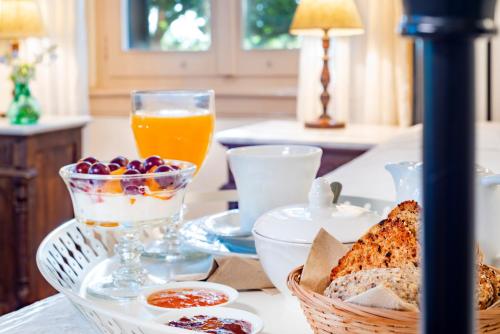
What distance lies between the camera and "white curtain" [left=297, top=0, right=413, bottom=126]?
2828 mm

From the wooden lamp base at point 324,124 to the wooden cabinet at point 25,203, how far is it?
0.96 metres

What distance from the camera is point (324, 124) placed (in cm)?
275

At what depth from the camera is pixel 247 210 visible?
1.00 m

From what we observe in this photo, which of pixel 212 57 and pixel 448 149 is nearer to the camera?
pixel 448 149

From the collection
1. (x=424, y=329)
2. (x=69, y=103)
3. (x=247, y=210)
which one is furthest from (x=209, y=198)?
(x=69, y=103)

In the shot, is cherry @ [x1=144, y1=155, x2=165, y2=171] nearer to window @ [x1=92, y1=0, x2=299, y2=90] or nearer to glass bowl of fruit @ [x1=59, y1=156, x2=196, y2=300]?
glass bowl of fruit @ [x1=59, y1=156, x2=196, y2=300]

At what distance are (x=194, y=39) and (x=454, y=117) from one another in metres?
3.29

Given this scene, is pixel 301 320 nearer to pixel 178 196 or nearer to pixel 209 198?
pixel 178 196

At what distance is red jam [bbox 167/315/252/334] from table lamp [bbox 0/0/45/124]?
2341 mm

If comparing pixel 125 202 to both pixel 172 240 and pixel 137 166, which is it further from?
pixel 172 240

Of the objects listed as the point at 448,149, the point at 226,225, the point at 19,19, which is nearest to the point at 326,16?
the point at 19,19

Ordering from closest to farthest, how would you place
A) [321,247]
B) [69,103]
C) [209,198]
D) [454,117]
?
[454,117], [321,247], [209,198], [69,103]

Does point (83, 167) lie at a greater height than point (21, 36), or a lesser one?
lesser

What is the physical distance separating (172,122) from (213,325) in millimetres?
616
